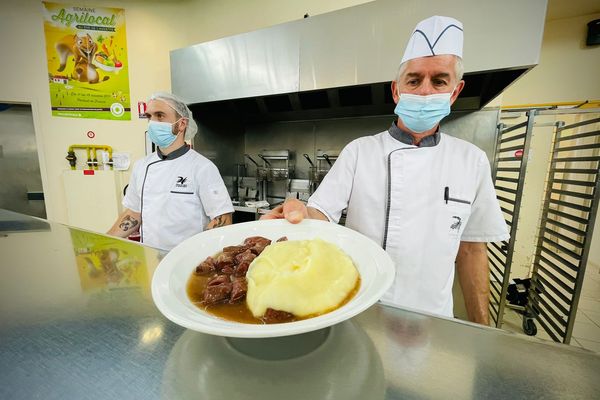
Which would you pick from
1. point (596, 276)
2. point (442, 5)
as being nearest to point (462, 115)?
point (442, 5)

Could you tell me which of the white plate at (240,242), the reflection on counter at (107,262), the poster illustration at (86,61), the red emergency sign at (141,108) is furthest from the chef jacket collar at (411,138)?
the poster illustration at (86,61)

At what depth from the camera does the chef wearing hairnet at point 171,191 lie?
6.15 feet

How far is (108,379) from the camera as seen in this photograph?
42 centimetres

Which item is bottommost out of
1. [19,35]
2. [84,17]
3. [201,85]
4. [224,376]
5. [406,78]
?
[224,376]

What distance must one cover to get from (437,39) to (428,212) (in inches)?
29.8

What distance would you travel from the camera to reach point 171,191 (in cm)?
187

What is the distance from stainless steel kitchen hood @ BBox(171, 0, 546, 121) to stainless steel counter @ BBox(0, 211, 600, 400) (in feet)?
6.65

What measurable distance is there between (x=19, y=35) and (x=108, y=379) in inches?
194

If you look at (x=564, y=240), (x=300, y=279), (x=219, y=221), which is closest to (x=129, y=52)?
(x=219, y=221)

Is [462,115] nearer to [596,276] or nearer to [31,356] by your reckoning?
[31,356]

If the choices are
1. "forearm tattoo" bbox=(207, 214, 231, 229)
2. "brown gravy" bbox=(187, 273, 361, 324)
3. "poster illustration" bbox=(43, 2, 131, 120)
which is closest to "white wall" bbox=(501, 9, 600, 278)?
"forearm tattoo" bbox=(207, 214, 231, 229)

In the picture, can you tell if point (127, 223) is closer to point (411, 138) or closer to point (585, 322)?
point (411, 138)

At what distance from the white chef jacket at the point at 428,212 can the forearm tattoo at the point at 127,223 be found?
1.64m

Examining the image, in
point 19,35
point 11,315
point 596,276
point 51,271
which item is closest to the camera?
point 11,315
